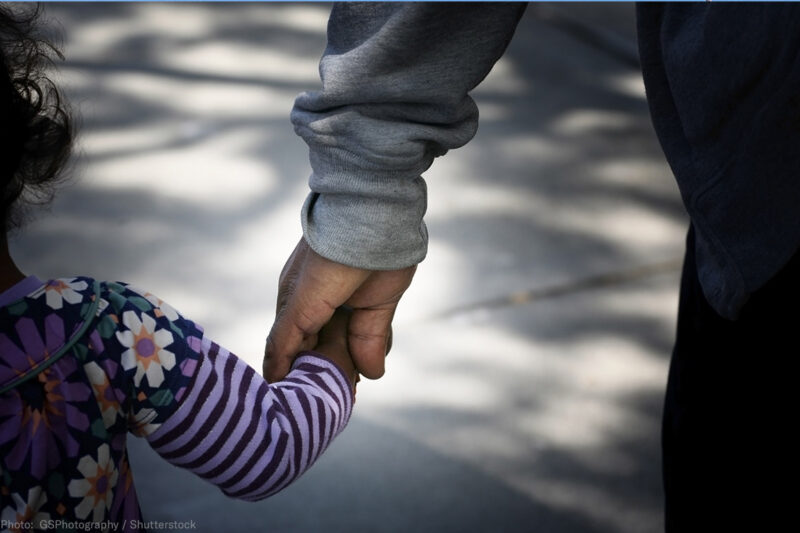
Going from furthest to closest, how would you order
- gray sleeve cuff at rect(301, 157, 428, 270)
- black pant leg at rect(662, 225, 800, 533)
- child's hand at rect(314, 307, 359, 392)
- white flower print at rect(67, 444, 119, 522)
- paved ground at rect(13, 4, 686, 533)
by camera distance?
1. paved ground at rect(13, 4, 686, 533)
2. child's hand at rect(314, 307, 359, 392)
3. gray sleeve cuff at rect(301, 157, 428, 270)
4. black pant leg at rect(662, 225, 800, 533)
5. white flower print at rect(67, 444, 119, 522)

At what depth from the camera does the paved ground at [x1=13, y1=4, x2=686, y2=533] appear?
7.01 feet

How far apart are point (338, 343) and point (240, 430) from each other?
13.2 inches

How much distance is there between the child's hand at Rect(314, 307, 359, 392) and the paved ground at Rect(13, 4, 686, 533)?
2.28ft

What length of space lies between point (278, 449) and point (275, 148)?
2.13 metres

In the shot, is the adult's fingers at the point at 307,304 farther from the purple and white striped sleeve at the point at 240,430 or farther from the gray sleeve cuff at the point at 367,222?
the purple and white striped sleeve at the point at 240,430

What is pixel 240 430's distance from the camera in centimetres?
114

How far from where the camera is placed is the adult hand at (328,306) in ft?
4.53

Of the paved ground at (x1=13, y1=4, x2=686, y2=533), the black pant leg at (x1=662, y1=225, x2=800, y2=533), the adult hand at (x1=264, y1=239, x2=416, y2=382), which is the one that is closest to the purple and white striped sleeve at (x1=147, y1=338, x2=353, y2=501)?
the adult hand at (x1=264, y1=239, x2=416, y2=382)

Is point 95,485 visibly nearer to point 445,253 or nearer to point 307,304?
point 307,304

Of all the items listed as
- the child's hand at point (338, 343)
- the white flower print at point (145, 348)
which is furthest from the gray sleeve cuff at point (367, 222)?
the white flower print at point (145, 348)

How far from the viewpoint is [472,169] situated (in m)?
3.17

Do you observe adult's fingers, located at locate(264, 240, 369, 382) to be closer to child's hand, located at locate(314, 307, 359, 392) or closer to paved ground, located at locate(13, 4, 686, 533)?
child's hand, located at locate(314, 307, 359, 392)

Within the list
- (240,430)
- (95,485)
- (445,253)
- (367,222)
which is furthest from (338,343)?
(445,253)

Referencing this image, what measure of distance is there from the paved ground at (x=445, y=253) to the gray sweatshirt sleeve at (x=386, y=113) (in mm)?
878
